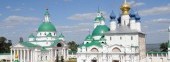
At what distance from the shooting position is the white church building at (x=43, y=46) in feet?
161

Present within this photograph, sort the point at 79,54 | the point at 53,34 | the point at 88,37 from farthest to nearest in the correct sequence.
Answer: the point at 53,34, the point at 88,37, the point at 79,54

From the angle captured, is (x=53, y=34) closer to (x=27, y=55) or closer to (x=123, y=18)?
(x=27, y=55)

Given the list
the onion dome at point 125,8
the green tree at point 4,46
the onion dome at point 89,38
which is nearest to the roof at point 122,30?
the onion dome at point 125,8

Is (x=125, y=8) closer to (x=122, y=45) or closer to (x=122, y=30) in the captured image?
(x=122, y=30)

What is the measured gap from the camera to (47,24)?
174ft

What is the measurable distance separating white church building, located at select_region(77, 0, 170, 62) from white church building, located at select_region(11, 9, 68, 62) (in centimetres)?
1120

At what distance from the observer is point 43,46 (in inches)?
2041

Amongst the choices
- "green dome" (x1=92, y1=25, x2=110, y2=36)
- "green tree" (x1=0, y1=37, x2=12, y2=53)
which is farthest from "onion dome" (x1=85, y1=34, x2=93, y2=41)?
"green tree" (x1=0, y1=37, x2=12, y2=53)

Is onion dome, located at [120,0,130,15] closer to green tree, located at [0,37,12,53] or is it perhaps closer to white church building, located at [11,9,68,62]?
white church building, located at [11,9,68,62]

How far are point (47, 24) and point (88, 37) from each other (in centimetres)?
959

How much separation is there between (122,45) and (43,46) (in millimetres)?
18062

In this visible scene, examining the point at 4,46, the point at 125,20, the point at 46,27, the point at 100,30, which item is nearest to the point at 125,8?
the point at 125,20

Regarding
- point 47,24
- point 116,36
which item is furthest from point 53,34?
point 116,36

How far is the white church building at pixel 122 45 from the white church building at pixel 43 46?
11204 mm
